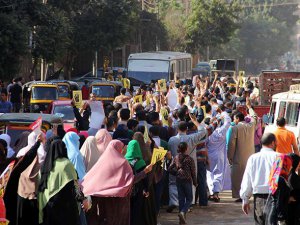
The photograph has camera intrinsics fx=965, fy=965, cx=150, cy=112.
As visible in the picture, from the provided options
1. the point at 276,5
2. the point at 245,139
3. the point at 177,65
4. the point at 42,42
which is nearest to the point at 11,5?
the point at 42,42

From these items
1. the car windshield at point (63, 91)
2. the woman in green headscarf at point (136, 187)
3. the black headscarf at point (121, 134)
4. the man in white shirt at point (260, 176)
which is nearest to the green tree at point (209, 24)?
the car windshield at point (63, 91)

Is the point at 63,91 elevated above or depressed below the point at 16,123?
below

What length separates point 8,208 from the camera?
10.8 metres

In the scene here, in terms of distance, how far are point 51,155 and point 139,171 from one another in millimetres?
2333

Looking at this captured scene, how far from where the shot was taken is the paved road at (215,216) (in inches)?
579

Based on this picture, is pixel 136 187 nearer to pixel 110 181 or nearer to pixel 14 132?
pixel 110 181

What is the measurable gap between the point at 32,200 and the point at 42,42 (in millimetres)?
30183

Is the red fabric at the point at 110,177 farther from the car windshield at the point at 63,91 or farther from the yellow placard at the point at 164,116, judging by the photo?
the car windshield at the point at 63,91

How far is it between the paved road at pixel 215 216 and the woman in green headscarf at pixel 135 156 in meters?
2.44

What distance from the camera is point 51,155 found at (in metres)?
10.3

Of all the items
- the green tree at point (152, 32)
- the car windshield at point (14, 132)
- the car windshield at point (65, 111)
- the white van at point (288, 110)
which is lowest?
the green tree at point (152, 32)

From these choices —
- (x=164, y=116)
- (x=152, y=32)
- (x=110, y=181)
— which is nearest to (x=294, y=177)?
(x=110, y=181)

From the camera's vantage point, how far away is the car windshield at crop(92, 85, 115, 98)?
31.9m

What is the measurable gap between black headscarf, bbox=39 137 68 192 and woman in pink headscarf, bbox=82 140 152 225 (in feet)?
3.40
